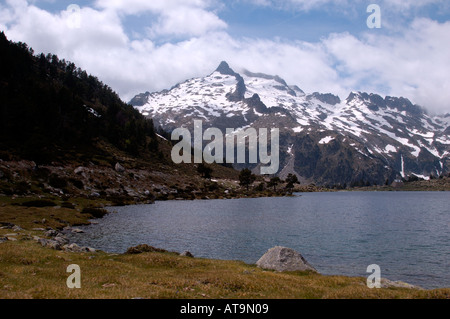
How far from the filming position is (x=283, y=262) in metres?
30.1

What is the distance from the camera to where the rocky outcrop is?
97.3 feet

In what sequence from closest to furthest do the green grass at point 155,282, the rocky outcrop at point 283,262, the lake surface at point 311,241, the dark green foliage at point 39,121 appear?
the green grass at point 155,282 < the rocky outcrop at point 283,262 < the lake surface at point 311,241 < the dark green foliage at point 39,121

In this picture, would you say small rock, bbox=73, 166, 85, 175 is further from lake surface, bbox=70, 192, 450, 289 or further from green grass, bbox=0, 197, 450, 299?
green grass, bbox=0, 197, 450, 299

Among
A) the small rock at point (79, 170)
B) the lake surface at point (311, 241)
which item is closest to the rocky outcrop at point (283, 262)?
the lake surface at point (311, 241)

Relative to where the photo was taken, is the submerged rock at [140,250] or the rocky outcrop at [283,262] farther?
the submerged rock at [140,250]

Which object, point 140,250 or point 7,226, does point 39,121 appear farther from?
point 140,250

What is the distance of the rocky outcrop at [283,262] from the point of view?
97.3 ft

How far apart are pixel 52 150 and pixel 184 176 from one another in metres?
81.8

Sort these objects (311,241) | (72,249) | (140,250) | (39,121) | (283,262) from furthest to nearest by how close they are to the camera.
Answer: (39,121), (311,241), (140,250), (72,249), (283,262)

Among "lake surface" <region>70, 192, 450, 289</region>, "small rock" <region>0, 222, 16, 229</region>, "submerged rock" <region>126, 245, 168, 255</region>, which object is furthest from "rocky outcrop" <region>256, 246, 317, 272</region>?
"small rock" <region>0, 222, 16, 229</region>

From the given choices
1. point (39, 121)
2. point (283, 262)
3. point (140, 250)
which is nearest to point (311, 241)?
point (283, 262)

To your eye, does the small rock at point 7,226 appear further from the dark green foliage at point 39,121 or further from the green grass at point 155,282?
the dark green foliage at point 39,121

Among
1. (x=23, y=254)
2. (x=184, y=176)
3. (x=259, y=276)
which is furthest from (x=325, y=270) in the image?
(x=184, y=176)
